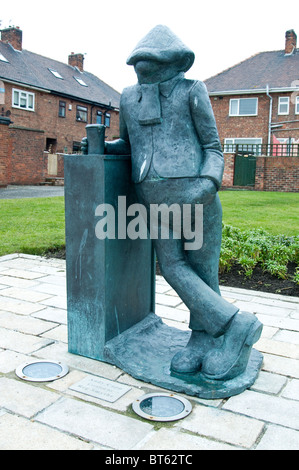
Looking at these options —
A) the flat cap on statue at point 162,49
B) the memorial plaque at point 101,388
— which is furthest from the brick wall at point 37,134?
the memorial plaque at point 101,388

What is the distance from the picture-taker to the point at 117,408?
265cm

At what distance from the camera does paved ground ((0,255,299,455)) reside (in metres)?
2.32

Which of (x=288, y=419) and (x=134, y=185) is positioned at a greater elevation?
(x=134, y=185)

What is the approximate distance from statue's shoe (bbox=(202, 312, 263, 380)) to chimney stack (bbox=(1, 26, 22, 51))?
32957mm

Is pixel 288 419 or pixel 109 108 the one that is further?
pixel 109 108

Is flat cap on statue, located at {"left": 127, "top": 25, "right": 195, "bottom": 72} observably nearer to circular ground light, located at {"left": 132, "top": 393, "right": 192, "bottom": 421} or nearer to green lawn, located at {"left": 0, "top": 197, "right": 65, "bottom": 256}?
circular ground light, located at {"left": 132, "top": 393, "right": 192, "bottom": 421}

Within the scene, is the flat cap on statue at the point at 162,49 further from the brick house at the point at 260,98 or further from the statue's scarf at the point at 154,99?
the brick house at the point at 260,98

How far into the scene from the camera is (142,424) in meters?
2.48

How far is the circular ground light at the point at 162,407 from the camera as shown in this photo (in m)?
2.55

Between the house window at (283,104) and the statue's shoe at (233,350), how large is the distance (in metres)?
28.5
